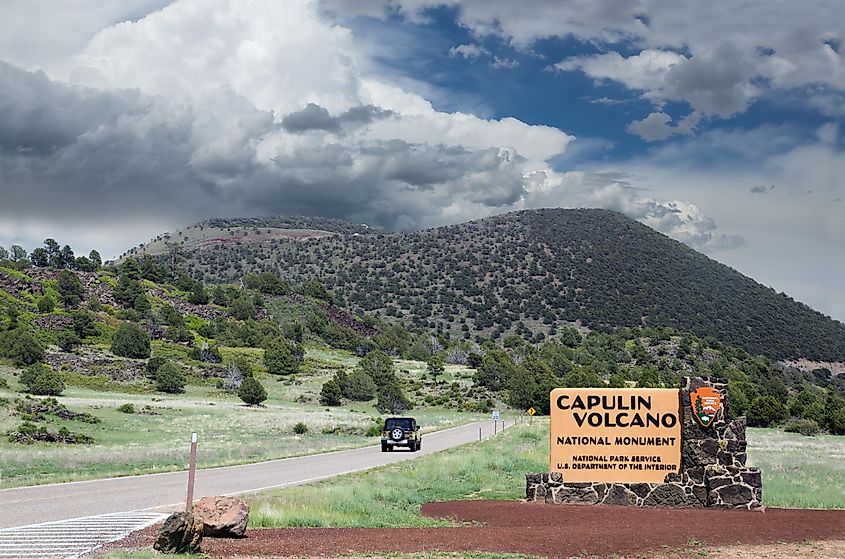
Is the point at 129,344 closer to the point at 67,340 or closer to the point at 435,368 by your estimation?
the point at 67,340

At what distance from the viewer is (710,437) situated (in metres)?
19.9

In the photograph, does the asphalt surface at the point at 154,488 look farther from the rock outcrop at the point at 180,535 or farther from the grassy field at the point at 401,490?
the rock outcrop at the point at 180,535

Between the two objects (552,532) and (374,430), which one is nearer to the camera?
(552,532)

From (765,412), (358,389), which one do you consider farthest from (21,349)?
(765,412)

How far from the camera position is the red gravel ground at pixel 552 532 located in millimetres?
12805

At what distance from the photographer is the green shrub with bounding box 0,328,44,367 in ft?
252

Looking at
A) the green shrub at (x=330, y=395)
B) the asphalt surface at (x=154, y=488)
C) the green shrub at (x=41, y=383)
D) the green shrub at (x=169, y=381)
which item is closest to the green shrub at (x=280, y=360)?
the green shrub at (x=330, y=395)

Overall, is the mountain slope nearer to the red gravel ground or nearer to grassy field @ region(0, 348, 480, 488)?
grassy field @ region(0, 348, 480, 488)

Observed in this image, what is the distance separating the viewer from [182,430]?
4791 centimetres

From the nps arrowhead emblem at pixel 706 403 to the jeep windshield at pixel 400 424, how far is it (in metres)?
20.3

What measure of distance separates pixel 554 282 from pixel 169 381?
83.0 metres

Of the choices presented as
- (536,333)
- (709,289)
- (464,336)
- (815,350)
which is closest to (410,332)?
(464,336)

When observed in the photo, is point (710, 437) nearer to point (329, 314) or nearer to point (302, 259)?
point (329, 314)

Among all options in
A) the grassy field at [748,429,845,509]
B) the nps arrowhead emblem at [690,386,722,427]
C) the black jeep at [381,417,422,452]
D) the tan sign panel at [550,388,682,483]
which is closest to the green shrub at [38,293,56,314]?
the black jeep at [381,417,422,452]
